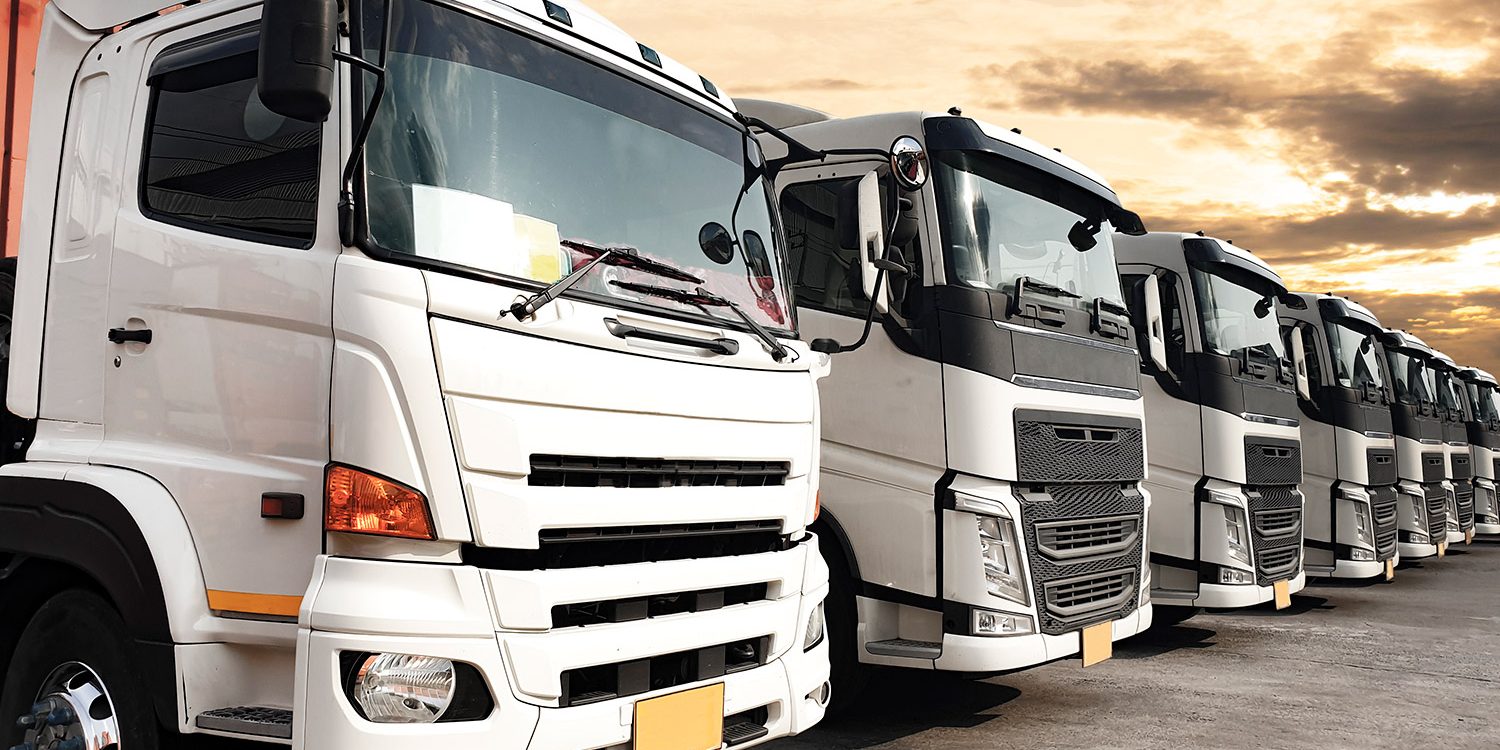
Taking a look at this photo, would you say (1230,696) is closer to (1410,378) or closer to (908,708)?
(908,708)

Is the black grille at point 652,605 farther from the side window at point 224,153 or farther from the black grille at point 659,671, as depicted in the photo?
the side window at point 224,153

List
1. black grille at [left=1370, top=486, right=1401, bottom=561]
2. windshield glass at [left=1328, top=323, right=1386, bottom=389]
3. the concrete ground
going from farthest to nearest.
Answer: windshield glass at [left=1328, top=323, right=1386, bottom=389]
black grille at [left=1370, top=486, right=1401, bottom=561]
the concrete ground

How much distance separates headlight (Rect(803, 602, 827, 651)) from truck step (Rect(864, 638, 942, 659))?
1.18m

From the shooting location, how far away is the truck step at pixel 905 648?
570 cm

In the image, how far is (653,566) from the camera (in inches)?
147

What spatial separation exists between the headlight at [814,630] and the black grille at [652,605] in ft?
0.99

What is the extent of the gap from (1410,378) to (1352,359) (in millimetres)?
3604

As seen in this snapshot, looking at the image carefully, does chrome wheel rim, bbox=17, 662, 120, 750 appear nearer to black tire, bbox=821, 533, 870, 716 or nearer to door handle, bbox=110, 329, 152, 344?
door handle, bbox=110, 329, 152, 344

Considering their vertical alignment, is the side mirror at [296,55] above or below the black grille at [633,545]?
above

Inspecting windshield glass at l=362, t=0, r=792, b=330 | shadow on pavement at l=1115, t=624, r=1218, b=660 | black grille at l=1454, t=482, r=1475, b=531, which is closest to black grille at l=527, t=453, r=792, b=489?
windshield glass at l=362, t=0, r=792, b=330

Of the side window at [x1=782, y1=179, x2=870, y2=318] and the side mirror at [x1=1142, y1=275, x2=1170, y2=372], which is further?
the side mirror at [x1=1142, y1=275, x2=1170, y2=372]

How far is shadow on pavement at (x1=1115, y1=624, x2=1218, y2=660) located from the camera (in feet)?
29.5

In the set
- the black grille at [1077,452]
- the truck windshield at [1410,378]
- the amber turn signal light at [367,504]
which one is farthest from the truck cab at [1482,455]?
the amber turn signal light at [367,504]

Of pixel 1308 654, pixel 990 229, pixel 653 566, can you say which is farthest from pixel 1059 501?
pixel 1308 654
